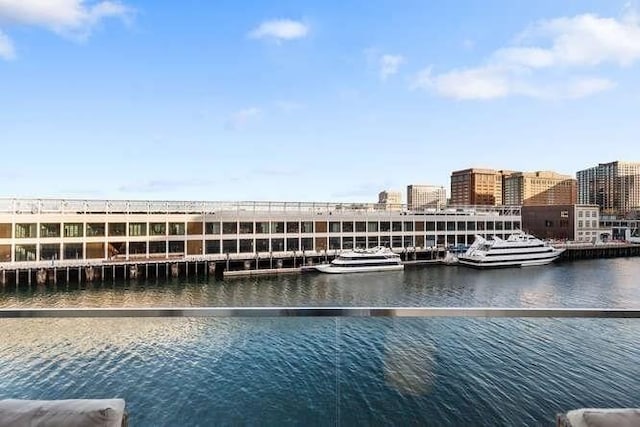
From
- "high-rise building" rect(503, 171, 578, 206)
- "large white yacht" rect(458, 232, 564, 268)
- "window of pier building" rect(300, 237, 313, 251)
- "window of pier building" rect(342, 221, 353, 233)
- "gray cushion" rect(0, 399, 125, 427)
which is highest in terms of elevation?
"high-rise building" rect(503, 171, 578, 206)

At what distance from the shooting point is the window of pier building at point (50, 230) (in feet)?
74.6

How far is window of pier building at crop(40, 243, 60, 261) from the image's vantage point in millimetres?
22480

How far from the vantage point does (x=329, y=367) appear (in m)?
1.83

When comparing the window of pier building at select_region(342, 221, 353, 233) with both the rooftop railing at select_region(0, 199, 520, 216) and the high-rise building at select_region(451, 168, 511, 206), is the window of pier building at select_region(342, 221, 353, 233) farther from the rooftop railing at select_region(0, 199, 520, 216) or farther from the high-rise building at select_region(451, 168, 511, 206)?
the high-rise building at select_region(451, 168, 511, 206)

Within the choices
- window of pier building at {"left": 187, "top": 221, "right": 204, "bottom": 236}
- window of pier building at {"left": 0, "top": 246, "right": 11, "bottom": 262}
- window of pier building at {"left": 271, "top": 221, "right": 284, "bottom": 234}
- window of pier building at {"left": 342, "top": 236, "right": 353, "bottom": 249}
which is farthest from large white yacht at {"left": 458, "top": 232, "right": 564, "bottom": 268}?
window of pier building at {"left": 0, "top": 246, "right": 11, "bottom": 262}

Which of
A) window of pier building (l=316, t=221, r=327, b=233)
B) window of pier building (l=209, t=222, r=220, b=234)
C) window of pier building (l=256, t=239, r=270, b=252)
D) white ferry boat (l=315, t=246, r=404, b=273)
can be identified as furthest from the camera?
window of pier building (l=316, t=221, r=327, b=233)

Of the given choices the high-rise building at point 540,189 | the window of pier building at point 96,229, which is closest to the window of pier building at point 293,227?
the window of pier building at point 96,229

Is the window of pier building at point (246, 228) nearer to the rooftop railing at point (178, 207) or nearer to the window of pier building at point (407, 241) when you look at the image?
the rooftop railing at point (178, 207)

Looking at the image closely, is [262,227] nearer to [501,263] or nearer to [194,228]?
[194,228]

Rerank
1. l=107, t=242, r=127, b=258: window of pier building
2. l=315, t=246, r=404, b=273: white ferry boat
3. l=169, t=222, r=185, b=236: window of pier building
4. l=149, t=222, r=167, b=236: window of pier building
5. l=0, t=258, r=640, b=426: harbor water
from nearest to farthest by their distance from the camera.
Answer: l=0, t=258, r=640, b=426: harbor water → l=107, t=242, r=127, b=258: window of pier building → l=315, t=246, r=404, b=273: white ferry boat → l=149, t=222, r=167, b=236: window of pier building → l=169, t=222, r=185, b=236: window of pier building

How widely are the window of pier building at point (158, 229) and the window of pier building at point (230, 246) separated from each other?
3.92 metres

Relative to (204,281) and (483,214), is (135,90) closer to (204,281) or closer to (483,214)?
(204,281)

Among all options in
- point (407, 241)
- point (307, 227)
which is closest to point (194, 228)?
point (307, 227)

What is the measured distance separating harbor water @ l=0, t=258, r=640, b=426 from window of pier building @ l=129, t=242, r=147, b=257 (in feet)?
82.3
